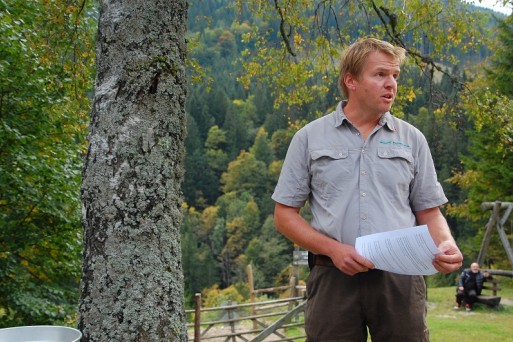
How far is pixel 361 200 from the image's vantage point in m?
2.21

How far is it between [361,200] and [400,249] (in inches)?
10.3

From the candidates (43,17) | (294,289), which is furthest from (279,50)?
(294,289)

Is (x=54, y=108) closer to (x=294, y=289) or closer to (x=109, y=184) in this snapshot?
(x=109, y=184)

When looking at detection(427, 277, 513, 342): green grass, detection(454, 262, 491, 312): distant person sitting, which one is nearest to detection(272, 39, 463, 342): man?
detection(427, 277, 513, 342): green grass

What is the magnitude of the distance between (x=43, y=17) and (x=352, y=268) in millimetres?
5377

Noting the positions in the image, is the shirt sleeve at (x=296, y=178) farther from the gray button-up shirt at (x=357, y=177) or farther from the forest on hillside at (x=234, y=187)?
the forest on hillside at (x=234, y=187)

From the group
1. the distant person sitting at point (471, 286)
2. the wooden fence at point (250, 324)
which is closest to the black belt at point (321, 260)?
the wooden fence at point (250, 324)

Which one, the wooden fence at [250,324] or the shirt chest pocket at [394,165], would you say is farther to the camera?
the wooden fence at [250,324]

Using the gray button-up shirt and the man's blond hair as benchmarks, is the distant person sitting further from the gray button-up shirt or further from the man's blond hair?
the man's blond hair

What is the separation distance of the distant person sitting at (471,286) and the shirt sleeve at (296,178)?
491 inches

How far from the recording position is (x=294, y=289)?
1808cm

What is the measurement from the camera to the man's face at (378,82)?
2.26 meters

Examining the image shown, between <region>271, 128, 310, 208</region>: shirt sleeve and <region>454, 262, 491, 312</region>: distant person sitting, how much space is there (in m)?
12.5

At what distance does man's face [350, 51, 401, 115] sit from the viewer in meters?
2.26
